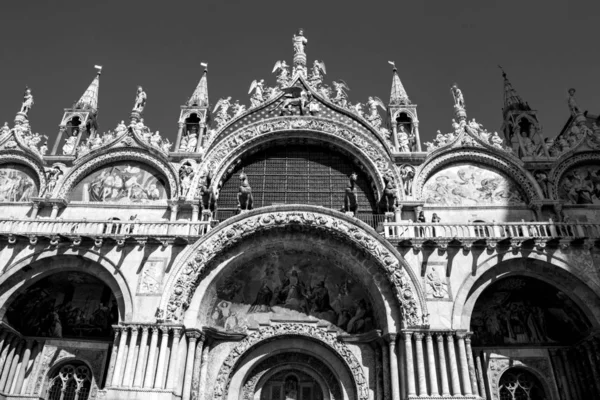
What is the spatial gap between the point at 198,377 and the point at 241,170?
361 inches

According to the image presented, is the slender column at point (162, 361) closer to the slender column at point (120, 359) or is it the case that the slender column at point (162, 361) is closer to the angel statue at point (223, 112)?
the slender column at point (120, 359)

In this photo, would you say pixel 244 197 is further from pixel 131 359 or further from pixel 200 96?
pixel 200 96

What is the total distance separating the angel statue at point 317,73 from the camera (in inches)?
892

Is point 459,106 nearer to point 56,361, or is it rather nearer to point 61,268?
point 61,268

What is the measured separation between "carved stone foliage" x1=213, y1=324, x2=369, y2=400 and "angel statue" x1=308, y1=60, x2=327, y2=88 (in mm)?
11960

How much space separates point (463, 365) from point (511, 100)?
13771mm

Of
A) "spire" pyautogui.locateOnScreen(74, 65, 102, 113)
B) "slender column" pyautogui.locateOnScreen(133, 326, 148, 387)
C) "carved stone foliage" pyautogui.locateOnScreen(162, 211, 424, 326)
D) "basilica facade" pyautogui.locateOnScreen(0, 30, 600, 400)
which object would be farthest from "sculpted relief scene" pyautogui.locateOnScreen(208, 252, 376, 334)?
"spire" pyautogui.locateOnScreen(74, 65, 102, 113)

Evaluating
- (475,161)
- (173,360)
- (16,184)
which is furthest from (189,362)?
(475,161)

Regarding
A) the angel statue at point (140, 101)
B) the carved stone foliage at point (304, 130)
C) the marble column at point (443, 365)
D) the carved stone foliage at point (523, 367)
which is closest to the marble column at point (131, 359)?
the carved stone foliage at point (304, 130)

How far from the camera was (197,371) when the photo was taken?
15.1m

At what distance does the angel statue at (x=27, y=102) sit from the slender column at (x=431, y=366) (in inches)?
807

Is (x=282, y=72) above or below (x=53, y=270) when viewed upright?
above

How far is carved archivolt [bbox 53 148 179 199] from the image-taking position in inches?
763

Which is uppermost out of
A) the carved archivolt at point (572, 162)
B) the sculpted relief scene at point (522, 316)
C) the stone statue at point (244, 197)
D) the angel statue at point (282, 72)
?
the angel statue at point (282, 72)
